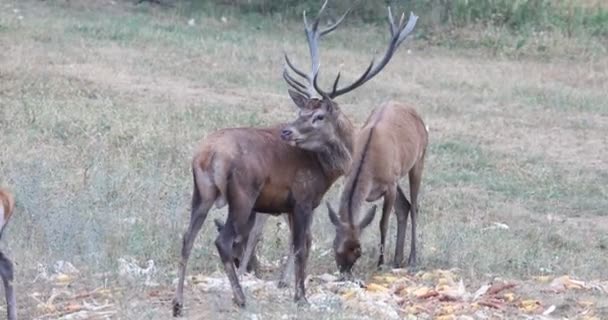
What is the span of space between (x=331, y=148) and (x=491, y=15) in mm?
15930

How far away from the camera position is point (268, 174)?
8133 millimetres

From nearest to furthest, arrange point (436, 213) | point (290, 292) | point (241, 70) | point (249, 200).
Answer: point (249, 200), point (290, 292), point (436, 213), point (241, 70)

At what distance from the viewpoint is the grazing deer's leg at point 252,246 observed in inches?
363

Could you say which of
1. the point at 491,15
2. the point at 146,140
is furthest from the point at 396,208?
the point at 491,15

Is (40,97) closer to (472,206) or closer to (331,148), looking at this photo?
(472,206)

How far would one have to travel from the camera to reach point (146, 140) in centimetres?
1408

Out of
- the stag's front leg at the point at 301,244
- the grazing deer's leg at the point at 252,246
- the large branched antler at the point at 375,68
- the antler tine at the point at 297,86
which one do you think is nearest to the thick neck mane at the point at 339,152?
the large branched antler at the point at 375,68

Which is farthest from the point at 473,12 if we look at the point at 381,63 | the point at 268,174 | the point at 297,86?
the point at 268,174

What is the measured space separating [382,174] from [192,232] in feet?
10.1

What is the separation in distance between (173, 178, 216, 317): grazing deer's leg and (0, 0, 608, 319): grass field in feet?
0.43

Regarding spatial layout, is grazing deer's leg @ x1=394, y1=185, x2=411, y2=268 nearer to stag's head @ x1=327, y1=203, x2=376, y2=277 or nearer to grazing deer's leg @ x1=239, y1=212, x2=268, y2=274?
stag's head @ x1=327, y1=203, x2=376, y2=277

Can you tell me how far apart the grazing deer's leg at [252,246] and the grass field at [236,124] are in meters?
0.30

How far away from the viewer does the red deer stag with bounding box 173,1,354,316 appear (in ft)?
25.5

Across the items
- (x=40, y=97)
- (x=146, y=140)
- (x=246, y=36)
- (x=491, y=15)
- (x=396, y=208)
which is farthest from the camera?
(x=491, y=15)
